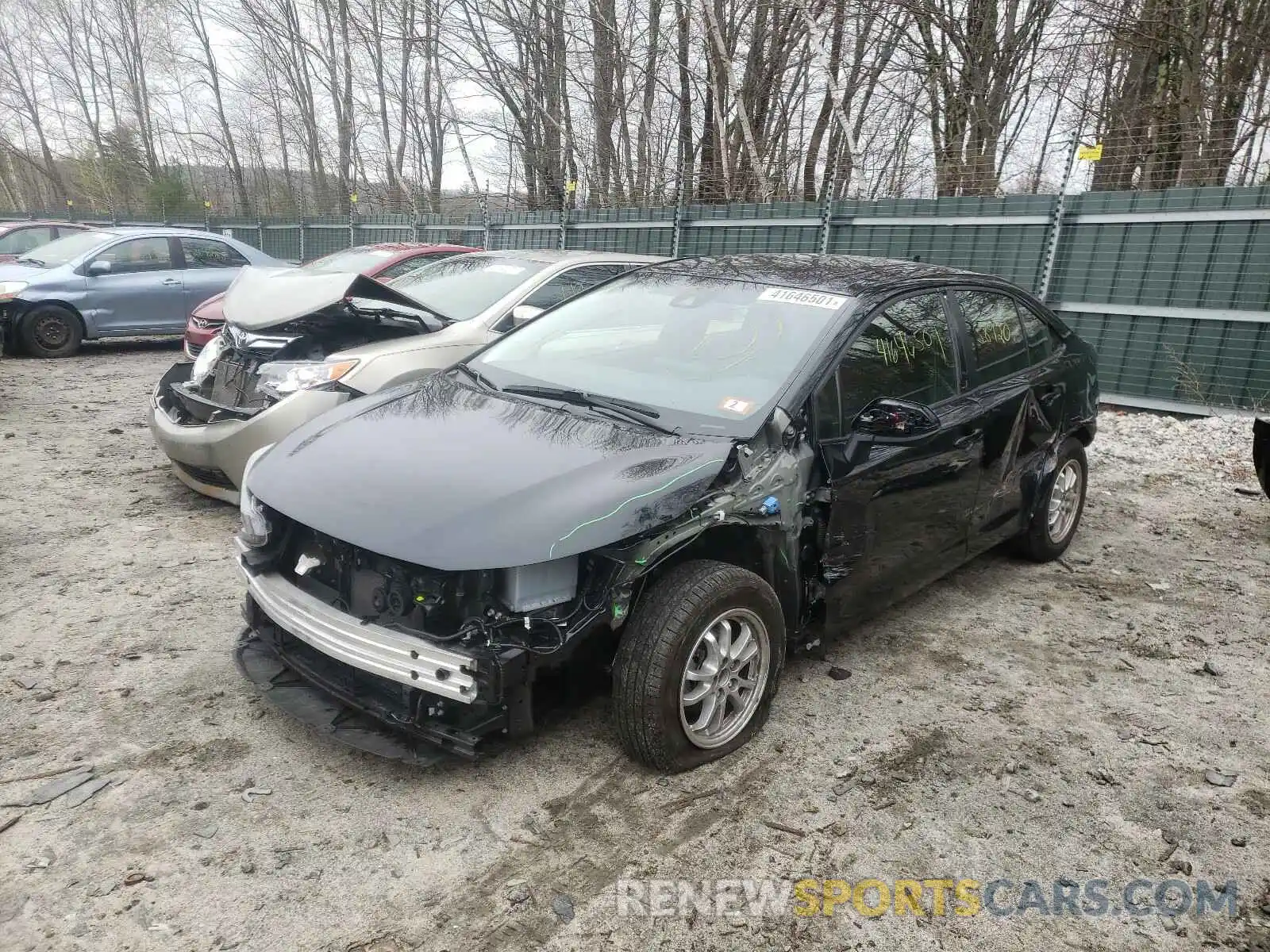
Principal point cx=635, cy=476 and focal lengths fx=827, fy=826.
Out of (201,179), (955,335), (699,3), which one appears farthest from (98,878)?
(201,179)

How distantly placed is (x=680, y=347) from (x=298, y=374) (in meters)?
2.56

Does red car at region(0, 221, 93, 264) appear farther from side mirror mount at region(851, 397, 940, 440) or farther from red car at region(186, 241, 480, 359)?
side mirror mount at region(851, 397, 940, 440)

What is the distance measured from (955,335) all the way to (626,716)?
2393 millimetres

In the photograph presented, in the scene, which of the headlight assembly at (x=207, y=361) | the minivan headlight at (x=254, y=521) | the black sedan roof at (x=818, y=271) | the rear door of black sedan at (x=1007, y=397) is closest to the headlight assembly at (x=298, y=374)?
the headlight assembly at (x=207, y=361)

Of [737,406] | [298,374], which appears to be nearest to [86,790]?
[737,406]

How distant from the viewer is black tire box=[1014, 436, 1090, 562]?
453cm

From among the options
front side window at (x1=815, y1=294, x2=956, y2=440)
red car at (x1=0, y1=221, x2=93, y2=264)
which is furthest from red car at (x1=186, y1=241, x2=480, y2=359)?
red car at (x1=0, y1=221, x2=93, y2=264)

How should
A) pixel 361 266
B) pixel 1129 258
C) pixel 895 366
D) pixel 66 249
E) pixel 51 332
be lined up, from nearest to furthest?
pixel 895 366 → pixel 1129 258 → pixel 361 266 → pixel 51 332 → pixel 66 249

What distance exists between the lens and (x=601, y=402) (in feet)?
10.4

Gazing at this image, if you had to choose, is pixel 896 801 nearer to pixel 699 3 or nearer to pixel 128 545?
pixel 128 545

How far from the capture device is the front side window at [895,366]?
3137 mm

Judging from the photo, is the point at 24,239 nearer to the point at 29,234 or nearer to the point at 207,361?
the point at 29,234

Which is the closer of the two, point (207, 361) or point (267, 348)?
point (267, 348)

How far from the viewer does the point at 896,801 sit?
2.73 metres
